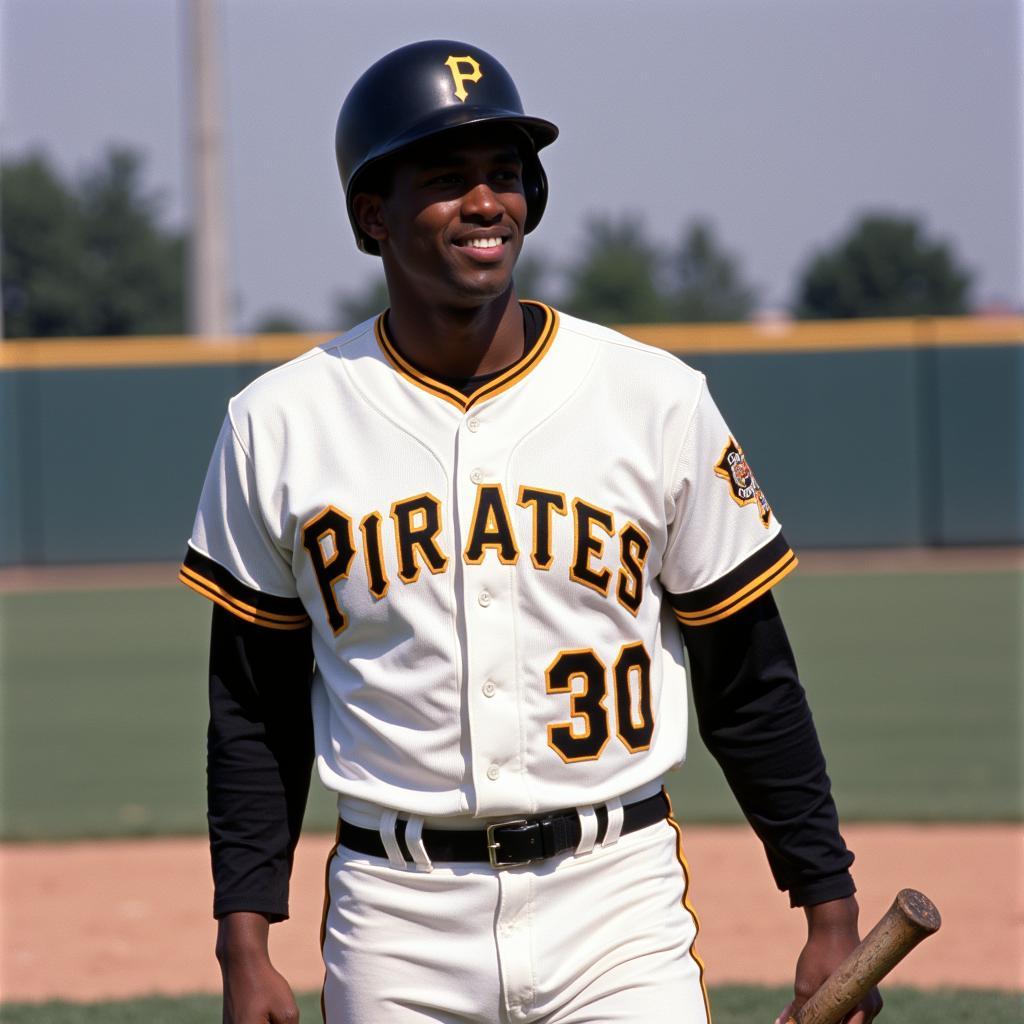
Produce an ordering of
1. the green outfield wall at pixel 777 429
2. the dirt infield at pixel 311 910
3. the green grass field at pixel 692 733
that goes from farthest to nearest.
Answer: the green outfield wall at pixel 777 429 < the green grass field at pixel 692 733 < the dirt infield at pixel 311 910

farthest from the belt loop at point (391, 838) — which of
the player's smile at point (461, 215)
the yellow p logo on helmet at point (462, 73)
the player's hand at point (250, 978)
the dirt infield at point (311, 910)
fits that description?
the dirt infield at point (311, 910)

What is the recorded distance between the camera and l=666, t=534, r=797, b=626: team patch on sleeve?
2.49 meters

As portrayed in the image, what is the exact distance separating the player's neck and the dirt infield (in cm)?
318

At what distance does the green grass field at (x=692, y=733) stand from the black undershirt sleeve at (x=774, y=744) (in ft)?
16.3

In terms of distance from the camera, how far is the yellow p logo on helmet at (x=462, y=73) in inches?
98.1

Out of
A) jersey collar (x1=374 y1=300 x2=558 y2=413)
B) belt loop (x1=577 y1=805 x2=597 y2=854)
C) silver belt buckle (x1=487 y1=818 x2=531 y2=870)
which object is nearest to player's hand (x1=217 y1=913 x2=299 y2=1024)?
silver belt buckle (x1=487 y1=818 x2=531 y2=870)

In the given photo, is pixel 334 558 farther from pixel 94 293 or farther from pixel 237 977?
pixel 94 293

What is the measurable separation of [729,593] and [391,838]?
60cm

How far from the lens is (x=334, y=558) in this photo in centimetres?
244

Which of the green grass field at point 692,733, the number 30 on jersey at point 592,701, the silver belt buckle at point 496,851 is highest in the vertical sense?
the number 30 on jersey at point 592,701

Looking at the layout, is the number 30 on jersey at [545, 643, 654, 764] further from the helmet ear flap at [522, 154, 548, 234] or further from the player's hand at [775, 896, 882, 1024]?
the helmet ear flap at [522, 154, 548, 234]

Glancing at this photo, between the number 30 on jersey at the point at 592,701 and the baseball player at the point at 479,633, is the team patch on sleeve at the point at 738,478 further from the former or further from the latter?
the number 30 on jersey at the point at 592,701

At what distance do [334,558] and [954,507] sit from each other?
1732 centimetres

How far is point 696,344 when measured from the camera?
1894cm
